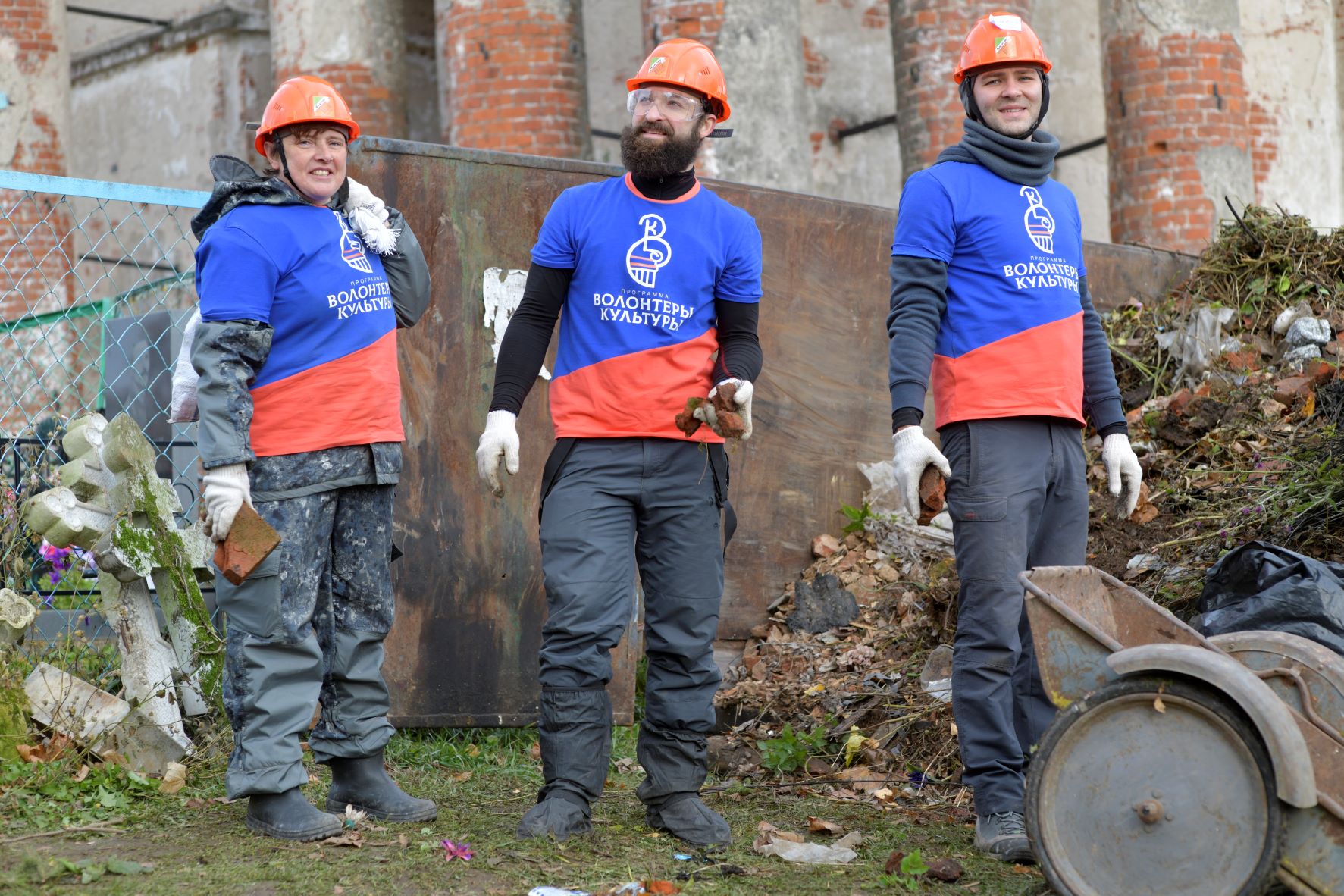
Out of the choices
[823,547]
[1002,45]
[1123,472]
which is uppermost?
[1002,45]

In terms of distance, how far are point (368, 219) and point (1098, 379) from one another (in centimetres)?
225

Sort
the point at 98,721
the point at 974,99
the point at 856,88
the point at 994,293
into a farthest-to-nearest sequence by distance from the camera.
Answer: the point at 856,88 → the point at 98,721 → the point at 974,99 → the point at 994,293

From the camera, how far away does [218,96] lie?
42.5 feet

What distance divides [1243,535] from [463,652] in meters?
2.83

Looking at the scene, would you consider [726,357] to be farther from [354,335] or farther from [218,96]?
[218,96]

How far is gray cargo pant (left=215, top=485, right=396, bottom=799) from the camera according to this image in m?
3.60

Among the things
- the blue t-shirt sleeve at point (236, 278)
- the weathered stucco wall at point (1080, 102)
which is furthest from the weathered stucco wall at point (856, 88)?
the blue t-shirt sleeve at point (236, 278)

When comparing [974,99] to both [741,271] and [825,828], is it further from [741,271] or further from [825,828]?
[825,828]

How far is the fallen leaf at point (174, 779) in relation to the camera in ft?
13.5

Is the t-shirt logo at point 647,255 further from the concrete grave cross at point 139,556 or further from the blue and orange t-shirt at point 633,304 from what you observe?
the concrete grave cross at point 139,556

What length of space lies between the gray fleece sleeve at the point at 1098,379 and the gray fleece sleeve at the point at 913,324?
530mm

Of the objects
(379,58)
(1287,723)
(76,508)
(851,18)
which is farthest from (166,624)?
(851,18)

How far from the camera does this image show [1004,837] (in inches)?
144

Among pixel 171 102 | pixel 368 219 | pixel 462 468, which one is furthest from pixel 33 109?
pixel 368 219
